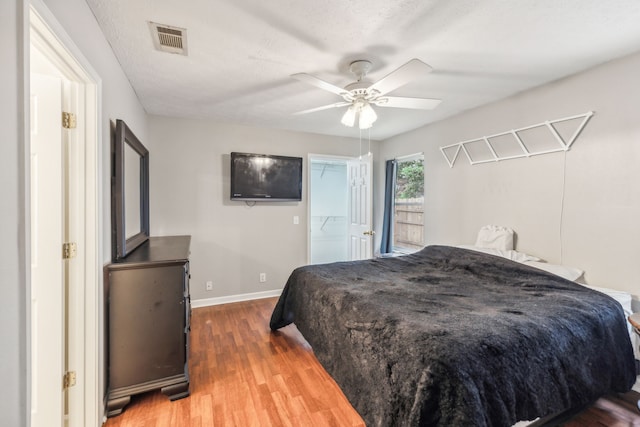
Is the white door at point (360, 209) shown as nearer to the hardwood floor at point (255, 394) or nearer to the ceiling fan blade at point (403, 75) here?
the hardwood floor at point (255, 394)

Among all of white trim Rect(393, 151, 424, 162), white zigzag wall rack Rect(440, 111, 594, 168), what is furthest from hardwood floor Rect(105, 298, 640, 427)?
white trim Rect(393, 151, 424, 162)

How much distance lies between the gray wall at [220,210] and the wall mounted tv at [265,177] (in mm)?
151

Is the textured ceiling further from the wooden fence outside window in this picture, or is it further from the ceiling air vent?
the wooden fence outside window

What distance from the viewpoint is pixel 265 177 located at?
3865 mm

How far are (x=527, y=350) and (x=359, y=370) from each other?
0.85 meters

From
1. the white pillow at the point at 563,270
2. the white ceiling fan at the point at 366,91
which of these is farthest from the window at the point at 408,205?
the white ceiling fan at the point at 366,91

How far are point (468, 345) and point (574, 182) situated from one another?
6.42 ft

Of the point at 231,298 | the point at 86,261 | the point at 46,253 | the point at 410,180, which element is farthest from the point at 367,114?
the point at 231,298

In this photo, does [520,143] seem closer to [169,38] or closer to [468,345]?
[468,345]

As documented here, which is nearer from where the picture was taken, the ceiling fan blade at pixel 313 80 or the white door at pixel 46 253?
the white door at pixel 46 253

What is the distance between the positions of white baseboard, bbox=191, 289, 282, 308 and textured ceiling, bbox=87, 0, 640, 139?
2.47 metres

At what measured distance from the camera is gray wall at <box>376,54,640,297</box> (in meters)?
2.04

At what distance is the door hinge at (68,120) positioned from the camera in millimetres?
1533

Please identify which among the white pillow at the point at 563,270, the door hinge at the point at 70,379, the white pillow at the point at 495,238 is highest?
the white pillow at the point at 495,238
